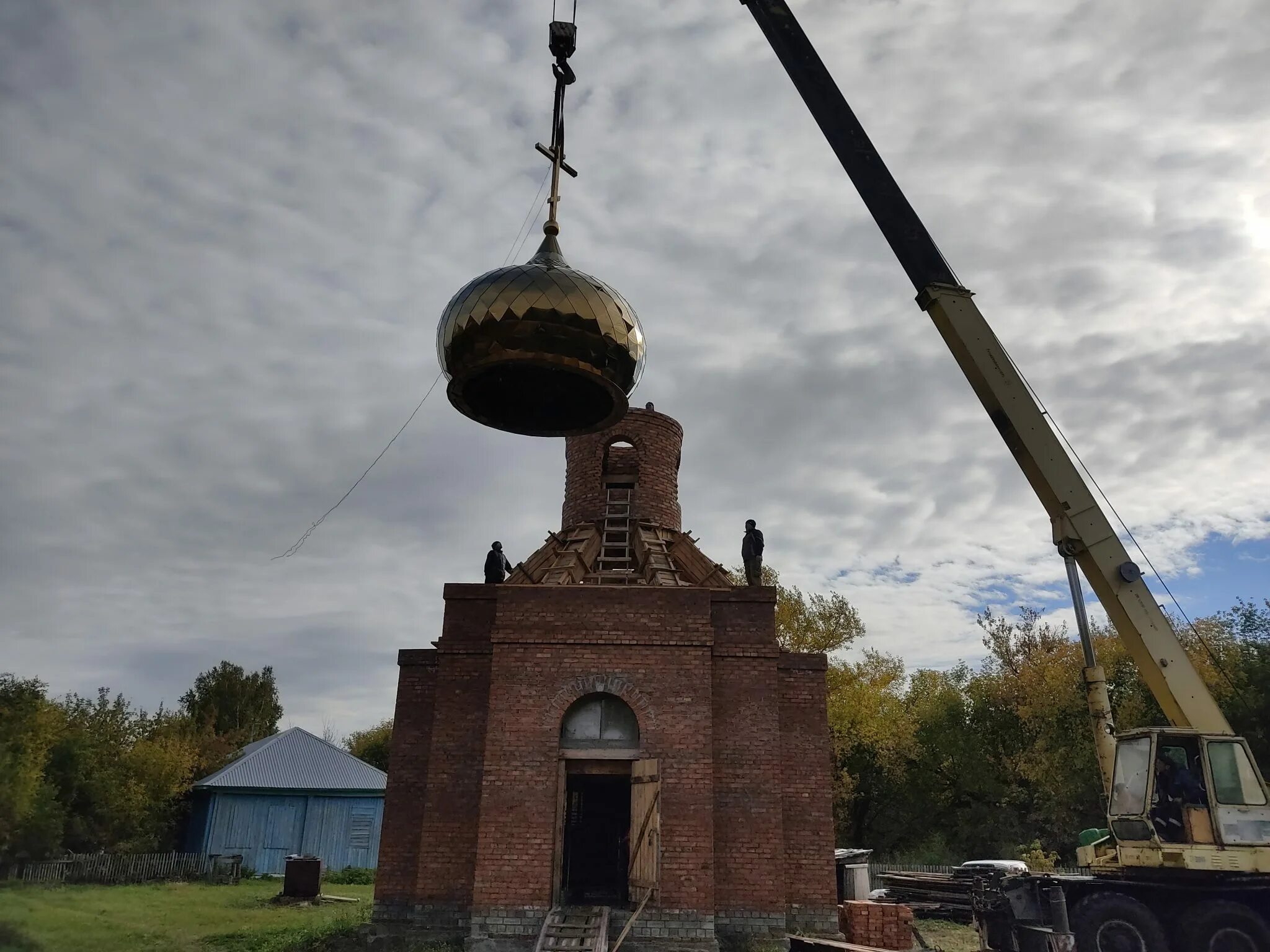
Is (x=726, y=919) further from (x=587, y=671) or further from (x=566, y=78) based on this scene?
(x=566, y=78)

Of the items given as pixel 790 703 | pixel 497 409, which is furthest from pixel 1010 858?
pixel 497 409

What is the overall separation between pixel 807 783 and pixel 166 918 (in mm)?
7996

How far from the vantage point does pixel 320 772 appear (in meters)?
27.9

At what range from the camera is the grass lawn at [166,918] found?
1.81 m

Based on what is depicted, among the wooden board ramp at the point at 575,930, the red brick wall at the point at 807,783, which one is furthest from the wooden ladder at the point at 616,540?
the wooden board ramp at the point at 575,930

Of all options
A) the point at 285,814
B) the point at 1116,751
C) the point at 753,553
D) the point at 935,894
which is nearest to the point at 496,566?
the point at 753,553

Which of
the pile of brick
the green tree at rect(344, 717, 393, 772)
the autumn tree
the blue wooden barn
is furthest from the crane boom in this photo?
the green tree at rect(344, 717, 393, 772)

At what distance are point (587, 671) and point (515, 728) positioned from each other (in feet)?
3.89

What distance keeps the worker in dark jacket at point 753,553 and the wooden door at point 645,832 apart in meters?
3.70

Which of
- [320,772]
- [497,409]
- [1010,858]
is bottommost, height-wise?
[1010,858]

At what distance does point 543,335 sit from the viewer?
327 cm

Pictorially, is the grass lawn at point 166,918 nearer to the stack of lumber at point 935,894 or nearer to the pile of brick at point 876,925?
the pile of brick at point 876,925

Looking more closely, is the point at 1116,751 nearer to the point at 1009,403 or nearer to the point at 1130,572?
the point at 1130,572

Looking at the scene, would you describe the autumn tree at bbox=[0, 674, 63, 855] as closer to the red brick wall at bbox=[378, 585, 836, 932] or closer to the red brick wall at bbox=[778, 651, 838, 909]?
the red brick wall at bbox=[378, 585, 836, 932]
